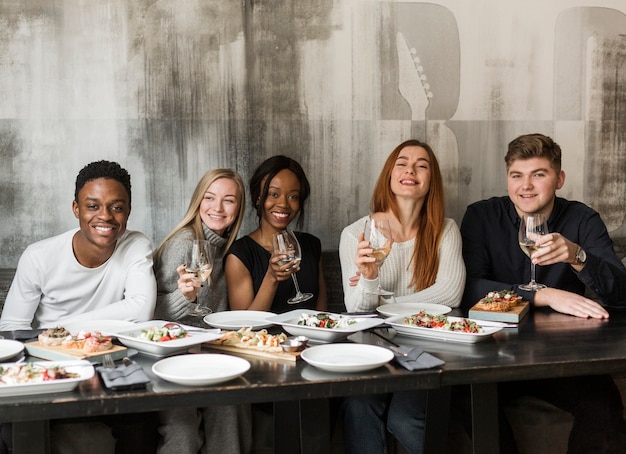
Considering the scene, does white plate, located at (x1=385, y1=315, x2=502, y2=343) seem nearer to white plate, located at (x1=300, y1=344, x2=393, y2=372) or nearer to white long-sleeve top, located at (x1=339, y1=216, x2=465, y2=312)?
white plate, located at (x1=300, y1=344, x2=393, y2=372)

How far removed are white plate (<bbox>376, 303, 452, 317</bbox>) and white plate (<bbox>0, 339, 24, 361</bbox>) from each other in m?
1.17

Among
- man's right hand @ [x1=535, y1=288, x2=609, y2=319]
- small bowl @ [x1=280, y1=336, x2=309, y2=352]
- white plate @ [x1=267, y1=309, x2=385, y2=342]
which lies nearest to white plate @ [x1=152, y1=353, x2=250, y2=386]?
small bowl @ [x1=280, y1=336, x2=309, y2=352]

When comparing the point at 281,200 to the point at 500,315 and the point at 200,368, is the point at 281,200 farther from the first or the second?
the point at 200,368

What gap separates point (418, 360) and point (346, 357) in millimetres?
194

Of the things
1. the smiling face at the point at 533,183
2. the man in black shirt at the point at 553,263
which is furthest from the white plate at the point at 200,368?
the smiling face at the point at 533,183

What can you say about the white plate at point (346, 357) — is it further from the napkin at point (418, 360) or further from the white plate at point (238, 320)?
the white plate at point (238, 320)

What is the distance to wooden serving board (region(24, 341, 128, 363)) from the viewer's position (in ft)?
5.58

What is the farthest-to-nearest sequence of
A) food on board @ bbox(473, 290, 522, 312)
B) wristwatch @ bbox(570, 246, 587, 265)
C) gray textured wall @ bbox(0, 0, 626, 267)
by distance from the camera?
gray textured wall @ bbox(0, 0, 626, 267) < wristwatch @ bbox(570, 246, 587, 265) < food on board @ bbox(473, 290, 522, 312)

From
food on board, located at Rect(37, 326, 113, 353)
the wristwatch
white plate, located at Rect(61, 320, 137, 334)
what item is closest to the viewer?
food on board, located at Rect(37, 326, 113, 353)

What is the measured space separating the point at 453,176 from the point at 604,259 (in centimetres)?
115

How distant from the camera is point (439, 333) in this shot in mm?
1943

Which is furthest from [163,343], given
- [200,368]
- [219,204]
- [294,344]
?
[219,204]

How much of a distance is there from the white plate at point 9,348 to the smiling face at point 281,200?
4.62ft

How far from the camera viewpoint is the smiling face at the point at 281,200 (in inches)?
118
